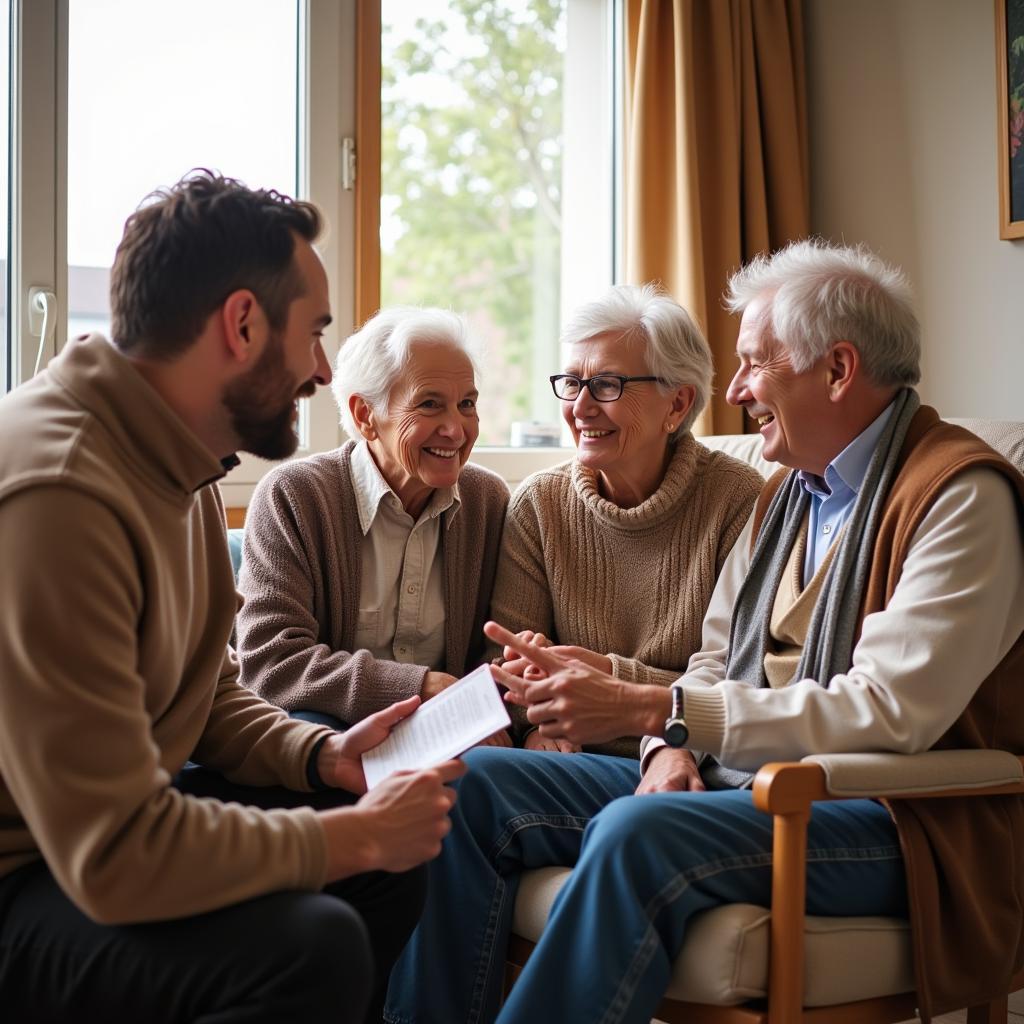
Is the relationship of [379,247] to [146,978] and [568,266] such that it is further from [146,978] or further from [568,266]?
[146,978]

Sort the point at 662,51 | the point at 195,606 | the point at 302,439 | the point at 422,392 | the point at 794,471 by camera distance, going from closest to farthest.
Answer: the point at 195,606 < the point at 794,471 < the point at 422,392 < the point at 302,439 < the point at 662,51

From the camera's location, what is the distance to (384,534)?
2.28 meters

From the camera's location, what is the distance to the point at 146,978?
1200 millimetres

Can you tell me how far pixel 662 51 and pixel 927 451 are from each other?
2138 mm

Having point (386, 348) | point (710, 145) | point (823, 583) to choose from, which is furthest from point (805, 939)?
point (710, 145)

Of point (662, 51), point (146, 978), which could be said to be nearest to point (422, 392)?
point (146, 978)

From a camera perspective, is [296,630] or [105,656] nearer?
[105,656]

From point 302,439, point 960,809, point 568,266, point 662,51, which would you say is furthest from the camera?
point 568,266

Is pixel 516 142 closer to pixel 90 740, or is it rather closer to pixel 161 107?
pixel 161 107

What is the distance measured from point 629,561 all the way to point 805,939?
→ 2.84 feet

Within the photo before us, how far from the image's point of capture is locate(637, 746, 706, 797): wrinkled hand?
1.87m

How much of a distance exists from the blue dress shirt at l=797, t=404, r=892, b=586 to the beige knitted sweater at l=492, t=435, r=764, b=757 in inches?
10.0

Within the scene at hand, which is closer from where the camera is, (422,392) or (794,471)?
(794,471)

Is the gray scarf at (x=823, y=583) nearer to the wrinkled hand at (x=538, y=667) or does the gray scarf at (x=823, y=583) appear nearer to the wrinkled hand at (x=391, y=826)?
the wrinkled hand at (x=538, y=667)
